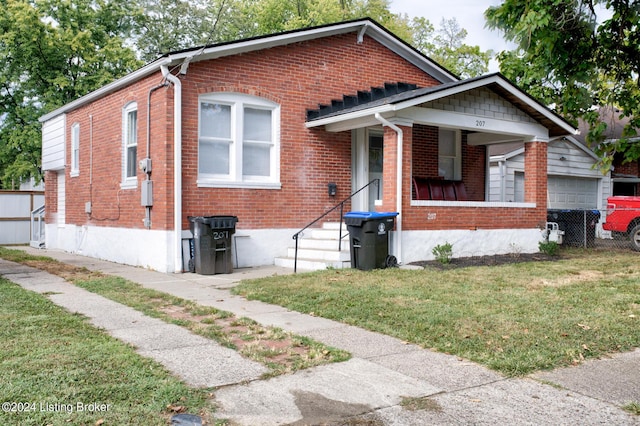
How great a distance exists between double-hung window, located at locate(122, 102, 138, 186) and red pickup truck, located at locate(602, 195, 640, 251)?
12.7 m

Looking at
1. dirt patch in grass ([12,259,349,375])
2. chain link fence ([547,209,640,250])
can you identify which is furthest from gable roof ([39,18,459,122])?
dirt patch in grass ([12,259,349,375])

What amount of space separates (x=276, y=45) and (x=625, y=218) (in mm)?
10508

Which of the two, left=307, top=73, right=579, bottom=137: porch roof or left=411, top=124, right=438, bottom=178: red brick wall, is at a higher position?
left=307, top=73, right=579, bottom=137: porch roof

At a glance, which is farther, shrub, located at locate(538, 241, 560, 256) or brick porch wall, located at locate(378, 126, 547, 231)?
shrub, located at locate(538, 241, 560, 256)

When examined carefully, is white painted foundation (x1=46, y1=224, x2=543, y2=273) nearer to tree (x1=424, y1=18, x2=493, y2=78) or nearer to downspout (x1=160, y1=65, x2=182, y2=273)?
downspout (x1=160, y1=65, x2=182, y2=273)

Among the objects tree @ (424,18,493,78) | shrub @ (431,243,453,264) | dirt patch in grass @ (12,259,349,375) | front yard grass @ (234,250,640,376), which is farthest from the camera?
tree @ (424,18,493,78)

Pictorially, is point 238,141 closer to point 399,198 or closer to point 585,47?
point 399,198

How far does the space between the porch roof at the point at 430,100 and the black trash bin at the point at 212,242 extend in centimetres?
328

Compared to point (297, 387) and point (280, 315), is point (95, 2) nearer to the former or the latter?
point (280, 315)

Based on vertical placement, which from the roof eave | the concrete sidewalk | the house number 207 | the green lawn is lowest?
the concrete sidewalk

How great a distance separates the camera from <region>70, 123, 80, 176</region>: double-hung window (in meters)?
17.2

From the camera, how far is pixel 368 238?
11.4 metres

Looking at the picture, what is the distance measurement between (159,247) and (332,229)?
381 centimetres

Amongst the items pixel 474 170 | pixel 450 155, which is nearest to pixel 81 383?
pixel 450 155
